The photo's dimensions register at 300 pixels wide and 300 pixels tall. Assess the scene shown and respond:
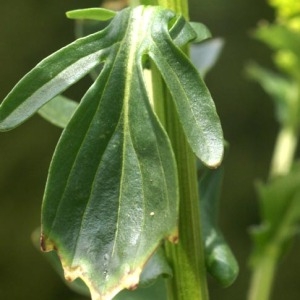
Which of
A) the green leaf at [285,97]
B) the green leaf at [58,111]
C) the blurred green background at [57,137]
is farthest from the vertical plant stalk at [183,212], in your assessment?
the blurred green background at [57,137]

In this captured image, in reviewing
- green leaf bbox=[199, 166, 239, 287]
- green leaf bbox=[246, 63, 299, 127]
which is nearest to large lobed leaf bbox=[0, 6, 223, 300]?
green leaf bbox=[199, 166, 239, 287]

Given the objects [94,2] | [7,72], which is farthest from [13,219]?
[94,2]

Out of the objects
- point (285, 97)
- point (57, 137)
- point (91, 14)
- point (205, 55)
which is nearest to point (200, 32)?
point (91, 14)

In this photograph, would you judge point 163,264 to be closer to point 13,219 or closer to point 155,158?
point 155,158

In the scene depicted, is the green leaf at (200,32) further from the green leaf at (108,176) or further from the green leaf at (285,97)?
the green leaf at (285,97)

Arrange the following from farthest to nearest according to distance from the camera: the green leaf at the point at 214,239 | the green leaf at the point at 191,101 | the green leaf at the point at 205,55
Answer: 1. the green leaf at the point at 205,55
2. the green leaf at the point at 214,239
3. the green leaf at the point at 191,101

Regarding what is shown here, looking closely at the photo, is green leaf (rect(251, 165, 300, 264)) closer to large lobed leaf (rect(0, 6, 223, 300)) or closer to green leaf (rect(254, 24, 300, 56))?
green leaf (rect(254, 24, 300, 56))

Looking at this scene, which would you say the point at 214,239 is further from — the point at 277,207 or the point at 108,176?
the point at 277,207
